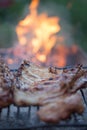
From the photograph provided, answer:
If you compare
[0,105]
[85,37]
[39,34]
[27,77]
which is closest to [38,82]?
[27,77]

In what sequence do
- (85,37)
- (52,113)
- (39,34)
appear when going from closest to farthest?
(52,113) < (39,34) < (85,37)

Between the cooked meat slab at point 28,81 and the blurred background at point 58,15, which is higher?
the blurred background at point 58,15

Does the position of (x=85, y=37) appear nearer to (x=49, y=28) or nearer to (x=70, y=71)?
(x=49, y=28)

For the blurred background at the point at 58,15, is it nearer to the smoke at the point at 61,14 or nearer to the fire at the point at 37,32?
the smoke at the point at 61,14

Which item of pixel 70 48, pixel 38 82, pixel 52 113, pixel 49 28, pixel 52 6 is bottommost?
pixel 52 113

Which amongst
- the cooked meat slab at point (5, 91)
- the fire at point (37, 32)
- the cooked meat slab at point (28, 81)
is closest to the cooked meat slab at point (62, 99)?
the cooked meat slab at point (28, 81)

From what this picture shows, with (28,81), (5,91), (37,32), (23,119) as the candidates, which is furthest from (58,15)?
(5,91)

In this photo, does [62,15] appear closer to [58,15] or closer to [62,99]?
[58,15]
